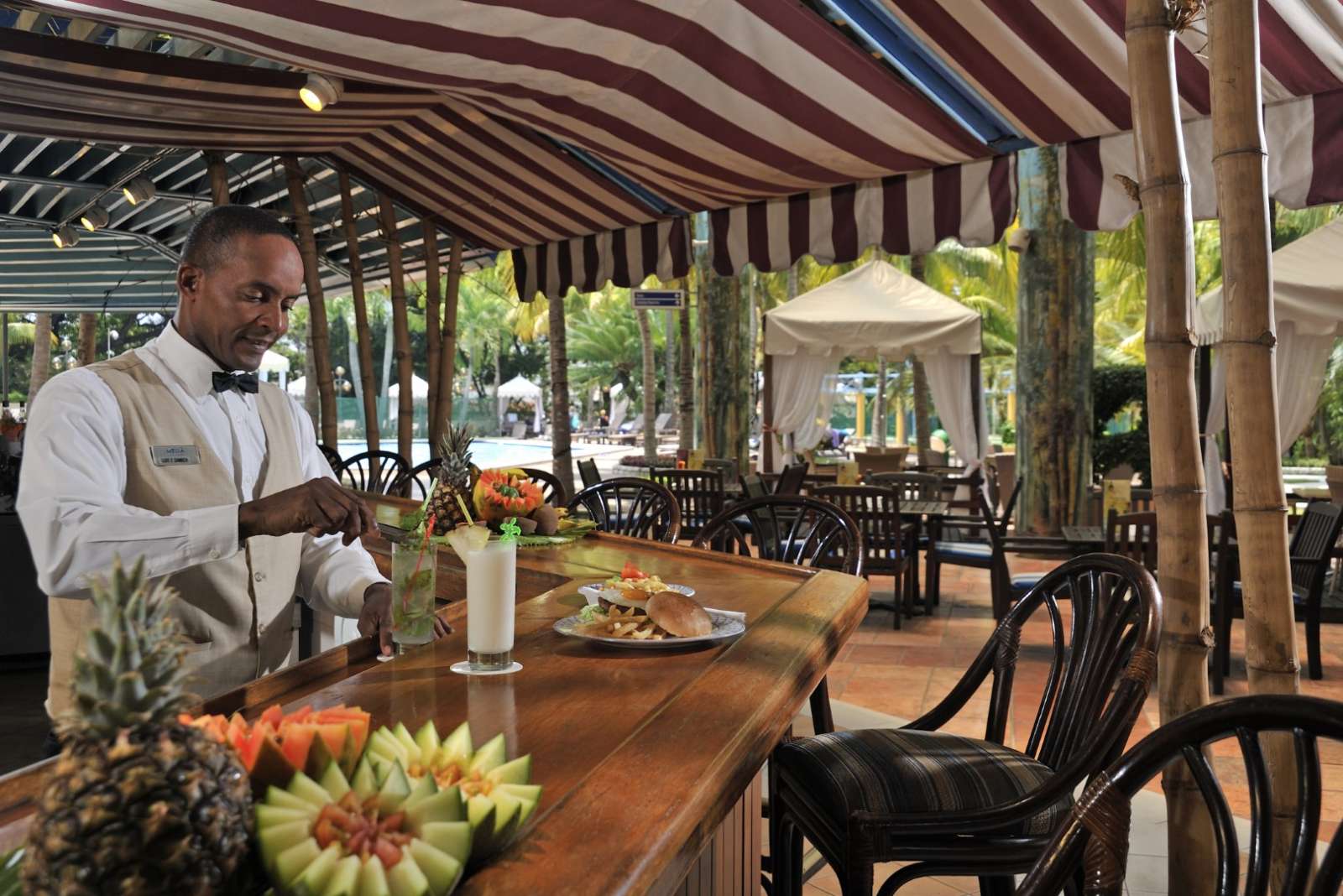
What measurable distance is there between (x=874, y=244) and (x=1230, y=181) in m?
3.68

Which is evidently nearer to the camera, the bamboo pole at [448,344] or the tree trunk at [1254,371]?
the tree trunk at [1254,371]

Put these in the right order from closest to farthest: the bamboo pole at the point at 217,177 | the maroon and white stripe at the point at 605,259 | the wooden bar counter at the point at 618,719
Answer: the wooden bar counter at the point at 618,719
the maroon and white stripe at the point at 605,259
the bamboo pole at the point at 217,177

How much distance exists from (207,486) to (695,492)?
4.70m

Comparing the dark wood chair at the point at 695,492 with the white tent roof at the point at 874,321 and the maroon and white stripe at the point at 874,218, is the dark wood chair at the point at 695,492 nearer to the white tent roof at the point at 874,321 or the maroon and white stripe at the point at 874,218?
the maroon and white stripe at the point at 874,218

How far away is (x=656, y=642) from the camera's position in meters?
1.80

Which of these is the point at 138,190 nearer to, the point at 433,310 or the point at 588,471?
the point at 433,310

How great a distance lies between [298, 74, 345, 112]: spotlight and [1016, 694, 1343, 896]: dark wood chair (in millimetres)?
5207

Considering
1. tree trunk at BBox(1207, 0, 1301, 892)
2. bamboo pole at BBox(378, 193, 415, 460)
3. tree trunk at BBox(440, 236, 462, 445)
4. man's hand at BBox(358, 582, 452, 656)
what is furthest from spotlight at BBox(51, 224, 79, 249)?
tree trunk at BBox(1207, 0, 1301, 892)

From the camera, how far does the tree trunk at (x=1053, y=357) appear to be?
7453mm

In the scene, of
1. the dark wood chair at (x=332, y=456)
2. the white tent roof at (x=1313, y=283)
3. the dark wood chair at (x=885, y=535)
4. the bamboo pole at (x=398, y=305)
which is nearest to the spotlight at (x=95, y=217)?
the bamboo pole at (x=398, y=305)

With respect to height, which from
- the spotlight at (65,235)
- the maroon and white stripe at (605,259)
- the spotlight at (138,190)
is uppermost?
the spotlight at (65,235)

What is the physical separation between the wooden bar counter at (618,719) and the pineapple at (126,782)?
28cm

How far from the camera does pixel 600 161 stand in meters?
6.84

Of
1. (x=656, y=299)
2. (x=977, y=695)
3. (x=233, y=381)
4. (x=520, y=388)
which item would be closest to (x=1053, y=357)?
(x=656, y=299)
